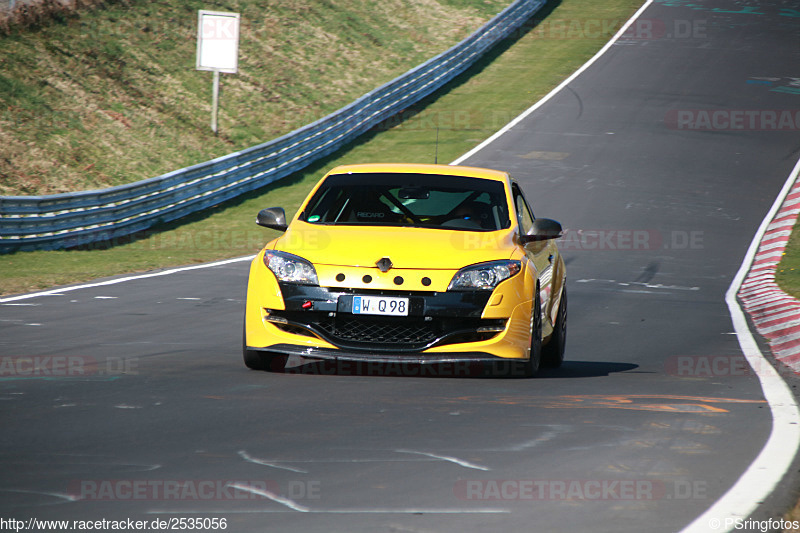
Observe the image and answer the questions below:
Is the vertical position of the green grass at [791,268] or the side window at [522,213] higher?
the side window at [522,213]

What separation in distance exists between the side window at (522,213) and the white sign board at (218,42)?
20.0 meters

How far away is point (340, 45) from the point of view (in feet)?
136

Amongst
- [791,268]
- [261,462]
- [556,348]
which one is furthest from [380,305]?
[791,268]

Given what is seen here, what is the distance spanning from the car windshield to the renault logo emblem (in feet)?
2.91

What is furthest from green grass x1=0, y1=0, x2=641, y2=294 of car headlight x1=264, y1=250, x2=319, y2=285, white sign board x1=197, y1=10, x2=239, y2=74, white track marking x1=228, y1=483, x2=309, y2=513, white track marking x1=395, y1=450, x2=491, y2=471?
white track marking x1=228, y1=483, x2=309, y2=513

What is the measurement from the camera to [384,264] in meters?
7.83

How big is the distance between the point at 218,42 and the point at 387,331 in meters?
22.4

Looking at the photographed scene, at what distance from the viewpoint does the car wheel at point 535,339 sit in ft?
27.0

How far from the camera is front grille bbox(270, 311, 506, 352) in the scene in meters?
7.77
